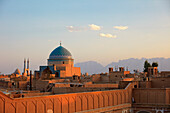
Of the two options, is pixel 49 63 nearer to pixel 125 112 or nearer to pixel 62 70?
pixel 62 70

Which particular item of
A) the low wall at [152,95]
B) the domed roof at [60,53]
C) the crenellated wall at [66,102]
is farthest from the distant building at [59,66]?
the crenellated wall at [66,102]

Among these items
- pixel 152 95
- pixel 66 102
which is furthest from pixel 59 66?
pixel 66 102

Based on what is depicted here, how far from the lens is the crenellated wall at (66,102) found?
1775 centimetres

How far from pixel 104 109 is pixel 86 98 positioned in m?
2.39

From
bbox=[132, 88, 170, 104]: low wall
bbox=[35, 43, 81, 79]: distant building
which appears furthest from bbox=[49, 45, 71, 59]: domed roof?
bbox=[132, 88, 170, 104]: low wall

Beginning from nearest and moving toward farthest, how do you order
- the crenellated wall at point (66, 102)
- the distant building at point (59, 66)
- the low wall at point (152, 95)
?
the crenellated wall at point (66, 102)
the low wall at point (152, 95)
the distant building at point (59, 66)

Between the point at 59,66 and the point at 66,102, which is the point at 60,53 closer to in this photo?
the point at 59,66

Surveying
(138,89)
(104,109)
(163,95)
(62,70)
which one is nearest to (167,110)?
(163,95)

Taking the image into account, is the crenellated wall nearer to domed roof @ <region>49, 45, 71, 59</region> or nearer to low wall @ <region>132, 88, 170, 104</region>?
low wall @ <region>132, 88, 170, 104</region>

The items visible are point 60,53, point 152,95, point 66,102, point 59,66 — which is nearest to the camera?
point 66,102

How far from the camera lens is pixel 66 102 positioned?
22.1 meters

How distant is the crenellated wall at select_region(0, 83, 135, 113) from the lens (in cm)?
1775

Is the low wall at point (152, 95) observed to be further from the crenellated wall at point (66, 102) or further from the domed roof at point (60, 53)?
the domed roof at point (60, 53)

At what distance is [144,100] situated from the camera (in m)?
28.6
